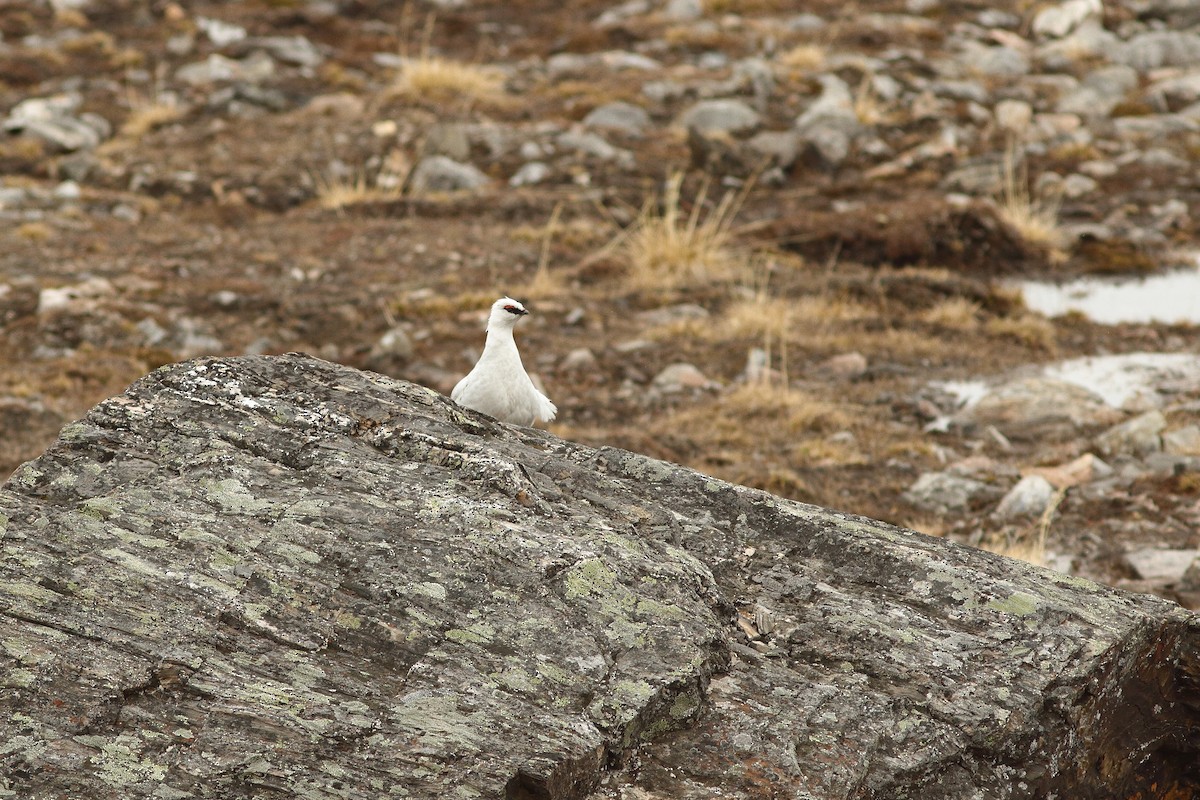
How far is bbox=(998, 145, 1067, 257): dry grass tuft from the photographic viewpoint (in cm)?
1655

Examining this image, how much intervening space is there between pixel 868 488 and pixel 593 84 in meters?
14.2

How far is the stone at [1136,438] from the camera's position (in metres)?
10.7

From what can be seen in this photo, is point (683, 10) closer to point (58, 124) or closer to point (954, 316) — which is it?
point (58, 124)

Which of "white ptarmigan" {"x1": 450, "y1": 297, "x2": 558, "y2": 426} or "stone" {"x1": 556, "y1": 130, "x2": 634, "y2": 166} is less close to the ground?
"white ptarmigan" {"x1": 450, "y1": 297, "x2": 558, "y2": 426}

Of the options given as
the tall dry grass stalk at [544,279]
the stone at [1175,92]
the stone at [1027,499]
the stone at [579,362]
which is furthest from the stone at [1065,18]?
the stone at [1027,499]

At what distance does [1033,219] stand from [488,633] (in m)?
14.4

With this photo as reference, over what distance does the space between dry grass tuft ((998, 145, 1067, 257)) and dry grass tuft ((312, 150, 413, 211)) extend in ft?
28.8

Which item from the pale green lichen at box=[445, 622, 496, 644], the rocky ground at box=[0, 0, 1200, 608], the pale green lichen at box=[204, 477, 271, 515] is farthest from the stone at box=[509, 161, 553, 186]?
the pale green lichen at box=[445, 622, 496, 644]

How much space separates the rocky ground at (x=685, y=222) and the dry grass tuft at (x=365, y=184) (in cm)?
10

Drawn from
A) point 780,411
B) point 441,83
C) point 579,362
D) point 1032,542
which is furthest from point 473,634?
point 441,83

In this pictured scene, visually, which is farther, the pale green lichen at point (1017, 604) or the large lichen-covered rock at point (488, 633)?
the pale green lichen at point (1017, 604)

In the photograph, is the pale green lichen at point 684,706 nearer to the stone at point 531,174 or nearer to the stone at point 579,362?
the stone at point 579,362

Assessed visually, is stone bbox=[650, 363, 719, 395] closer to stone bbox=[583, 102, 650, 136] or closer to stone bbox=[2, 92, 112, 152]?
stone bbox=[583, 102, 650, 136]

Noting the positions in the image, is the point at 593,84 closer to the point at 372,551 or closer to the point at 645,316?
the point at 645,316
